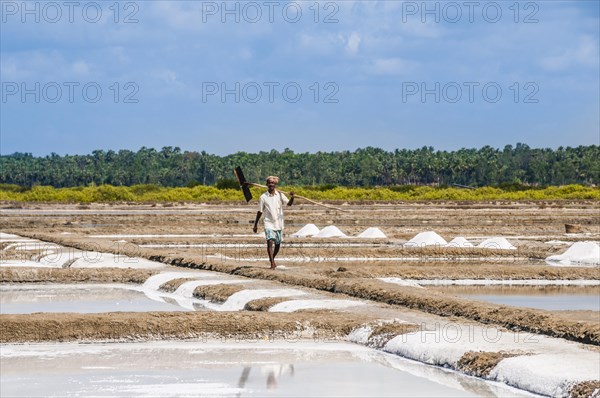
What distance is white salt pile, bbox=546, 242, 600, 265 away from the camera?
2338cm

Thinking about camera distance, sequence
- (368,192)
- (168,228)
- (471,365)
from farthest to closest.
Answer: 1. (368,192)
2. (168,228)
3. (471,365)

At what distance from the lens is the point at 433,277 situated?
19078 mm

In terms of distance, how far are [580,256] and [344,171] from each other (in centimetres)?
13765

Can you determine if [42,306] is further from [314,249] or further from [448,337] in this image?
[314,249]

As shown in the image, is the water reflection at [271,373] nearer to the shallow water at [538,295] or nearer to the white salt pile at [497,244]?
the shallow water at [538,295]

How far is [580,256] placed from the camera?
2381cm

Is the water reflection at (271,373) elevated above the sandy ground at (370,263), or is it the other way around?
the sandy ground at (370,263)

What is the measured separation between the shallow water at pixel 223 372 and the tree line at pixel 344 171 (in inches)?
5395

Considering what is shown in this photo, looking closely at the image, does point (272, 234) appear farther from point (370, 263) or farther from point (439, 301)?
point (370, 263)

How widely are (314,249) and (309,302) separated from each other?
42.6 feet

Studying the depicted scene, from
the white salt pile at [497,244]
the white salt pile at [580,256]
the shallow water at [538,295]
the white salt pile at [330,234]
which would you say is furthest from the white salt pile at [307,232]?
the shallow water at [538,295]

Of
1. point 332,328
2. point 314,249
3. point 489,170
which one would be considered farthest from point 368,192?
point 332,328

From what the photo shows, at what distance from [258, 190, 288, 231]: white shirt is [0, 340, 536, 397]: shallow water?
17.8 feet

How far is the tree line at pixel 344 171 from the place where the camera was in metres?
156
